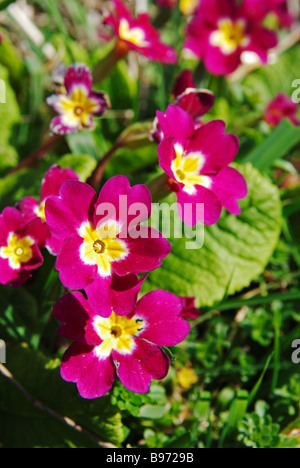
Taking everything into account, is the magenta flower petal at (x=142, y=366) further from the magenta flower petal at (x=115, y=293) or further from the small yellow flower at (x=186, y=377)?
the small yellow flower at (x=186, y=377)

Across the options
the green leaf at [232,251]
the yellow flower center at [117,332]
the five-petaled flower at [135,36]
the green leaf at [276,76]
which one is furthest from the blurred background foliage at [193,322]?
the green leaf at [276,76]

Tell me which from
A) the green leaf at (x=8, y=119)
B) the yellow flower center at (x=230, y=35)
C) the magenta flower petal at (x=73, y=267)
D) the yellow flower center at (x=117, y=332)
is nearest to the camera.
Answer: the magenta flower petal at (x=73, y=267)

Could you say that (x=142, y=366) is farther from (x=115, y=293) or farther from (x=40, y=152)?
(x=40, y=152)

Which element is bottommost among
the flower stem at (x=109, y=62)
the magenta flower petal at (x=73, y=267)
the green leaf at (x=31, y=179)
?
the magenta flower petal at (x=73, y=267)

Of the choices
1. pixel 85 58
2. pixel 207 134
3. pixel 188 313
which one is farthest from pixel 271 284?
pixel 85 58

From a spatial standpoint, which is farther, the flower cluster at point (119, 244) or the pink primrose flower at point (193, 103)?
the pink primrose flower at point (193, 103)

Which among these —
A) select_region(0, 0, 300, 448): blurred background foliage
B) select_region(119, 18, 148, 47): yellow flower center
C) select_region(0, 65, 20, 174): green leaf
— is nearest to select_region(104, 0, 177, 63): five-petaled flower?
select_region(119, 18, 148, 47): yellow flower center
